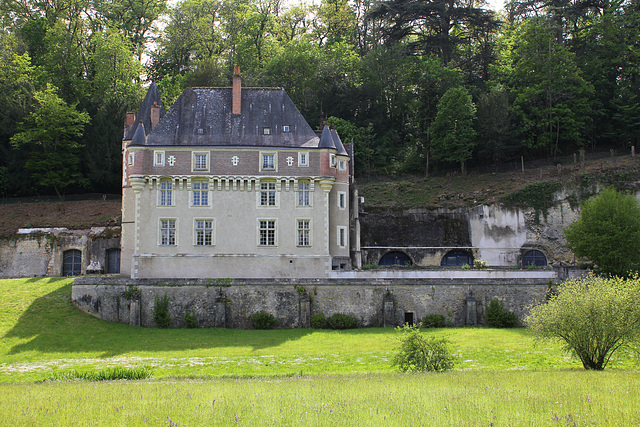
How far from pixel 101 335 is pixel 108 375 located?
9.21 meters

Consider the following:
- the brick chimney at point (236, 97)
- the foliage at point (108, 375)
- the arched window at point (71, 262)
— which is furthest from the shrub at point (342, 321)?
the arched window at point (71, 262)

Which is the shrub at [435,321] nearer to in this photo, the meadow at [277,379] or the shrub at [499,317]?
the meadow at [277,379]

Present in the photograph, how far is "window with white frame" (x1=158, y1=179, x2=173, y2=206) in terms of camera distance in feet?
131

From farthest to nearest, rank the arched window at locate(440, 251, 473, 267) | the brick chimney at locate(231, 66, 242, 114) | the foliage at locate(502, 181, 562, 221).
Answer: the foliage at locate(502, 181, 562, 221)
the arched window at locate(440, 251, 473, 267)
the brick chimney at locate(231, 66, 242, 114)

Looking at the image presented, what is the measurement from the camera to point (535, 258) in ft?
156

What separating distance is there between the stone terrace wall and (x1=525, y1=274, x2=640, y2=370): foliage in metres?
11.0

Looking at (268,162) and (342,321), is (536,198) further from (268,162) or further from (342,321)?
(342,321)

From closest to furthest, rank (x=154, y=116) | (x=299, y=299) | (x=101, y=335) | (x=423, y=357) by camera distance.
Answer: (x=423, y=357), (x=101, y=335), (x=299, y=299), (x=154, y=116)

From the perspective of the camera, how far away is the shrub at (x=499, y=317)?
35.9m

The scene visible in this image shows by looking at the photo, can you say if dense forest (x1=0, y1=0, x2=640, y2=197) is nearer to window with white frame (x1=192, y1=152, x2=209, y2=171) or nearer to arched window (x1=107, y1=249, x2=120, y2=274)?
arched window (x1=107, y1=249, x2=120, y2=274)

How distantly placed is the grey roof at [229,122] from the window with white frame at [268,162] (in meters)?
0.63

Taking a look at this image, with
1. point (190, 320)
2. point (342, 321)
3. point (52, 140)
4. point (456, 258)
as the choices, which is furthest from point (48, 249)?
point (456, 258)

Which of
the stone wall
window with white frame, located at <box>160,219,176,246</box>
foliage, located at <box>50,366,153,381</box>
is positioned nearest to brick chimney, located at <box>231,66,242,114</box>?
window with white frame, located at <box>160,219,176,246</box>

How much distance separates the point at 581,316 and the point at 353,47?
52323 mm
